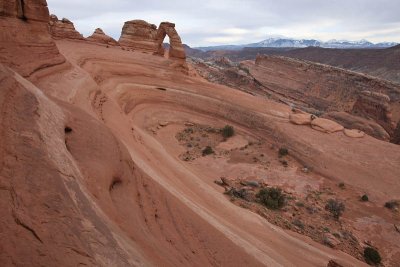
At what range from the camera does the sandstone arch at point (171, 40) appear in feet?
75.1

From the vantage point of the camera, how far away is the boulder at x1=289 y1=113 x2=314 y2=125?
18.8 m

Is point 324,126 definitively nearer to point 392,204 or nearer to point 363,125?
point 392,204

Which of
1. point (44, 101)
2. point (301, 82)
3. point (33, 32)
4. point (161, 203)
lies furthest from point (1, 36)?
point (301, 82)

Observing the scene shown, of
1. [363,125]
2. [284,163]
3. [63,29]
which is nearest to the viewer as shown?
[284,163]

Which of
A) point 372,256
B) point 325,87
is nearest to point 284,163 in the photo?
point 372,256

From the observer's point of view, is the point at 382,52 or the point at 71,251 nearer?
the point at 71,251

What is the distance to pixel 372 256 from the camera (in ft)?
32.8

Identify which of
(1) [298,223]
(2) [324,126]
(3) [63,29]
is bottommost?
(1) [298,223]

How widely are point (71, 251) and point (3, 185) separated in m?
1.03

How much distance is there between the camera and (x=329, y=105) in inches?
1563

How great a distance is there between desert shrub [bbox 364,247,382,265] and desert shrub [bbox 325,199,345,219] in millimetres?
2074

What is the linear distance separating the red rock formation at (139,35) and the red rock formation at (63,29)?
4875 millimetres

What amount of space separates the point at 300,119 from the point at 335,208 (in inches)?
295

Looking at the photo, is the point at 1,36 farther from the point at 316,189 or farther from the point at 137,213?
the point at 316,189
